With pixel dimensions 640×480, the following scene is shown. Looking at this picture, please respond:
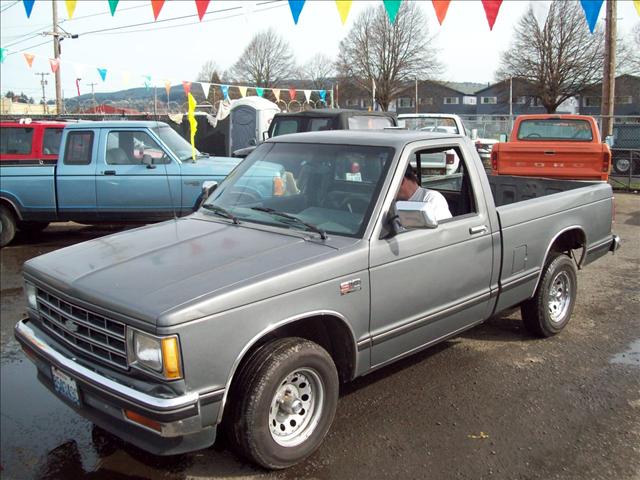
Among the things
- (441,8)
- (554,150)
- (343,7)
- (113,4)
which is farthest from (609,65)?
(113,4)

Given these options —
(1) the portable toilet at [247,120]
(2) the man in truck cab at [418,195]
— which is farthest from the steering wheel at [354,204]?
(1) the portable toilet at [247,120]

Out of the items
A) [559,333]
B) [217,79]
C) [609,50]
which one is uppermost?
[217,79]

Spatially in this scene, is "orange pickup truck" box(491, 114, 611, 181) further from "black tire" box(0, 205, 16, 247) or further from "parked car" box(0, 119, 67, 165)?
"black tire" box(0, 205, 16, 247)

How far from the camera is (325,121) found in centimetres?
962

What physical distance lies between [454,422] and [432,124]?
16600mm

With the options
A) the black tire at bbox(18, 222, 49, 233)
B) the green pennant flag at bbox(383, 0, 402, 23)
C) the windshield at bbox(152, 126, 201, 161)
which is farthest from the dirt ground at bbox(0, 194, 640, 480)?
the green pennant flag at bbox(383, 0, 402, 23)

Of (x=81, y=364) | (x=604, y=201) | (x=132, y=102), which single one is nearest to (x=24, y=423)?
(x=81, y=364)

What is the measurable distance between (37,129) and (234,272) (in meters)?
8.24

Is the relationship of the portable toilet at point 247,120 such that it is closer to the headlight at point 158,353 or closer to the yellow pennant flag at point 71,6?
the yellow pennant flag at point 71,6

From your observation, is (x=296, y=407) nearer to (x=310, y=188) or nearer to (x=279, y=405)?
(x=279, y=405)

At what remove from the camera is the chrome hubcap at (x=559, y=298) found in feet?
17.0

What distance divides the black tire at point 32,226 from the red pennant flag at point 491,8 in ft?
26.1

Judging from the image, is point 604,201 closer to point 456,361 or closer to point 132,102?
point 456,361

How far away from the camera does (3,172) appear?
29.2ft
